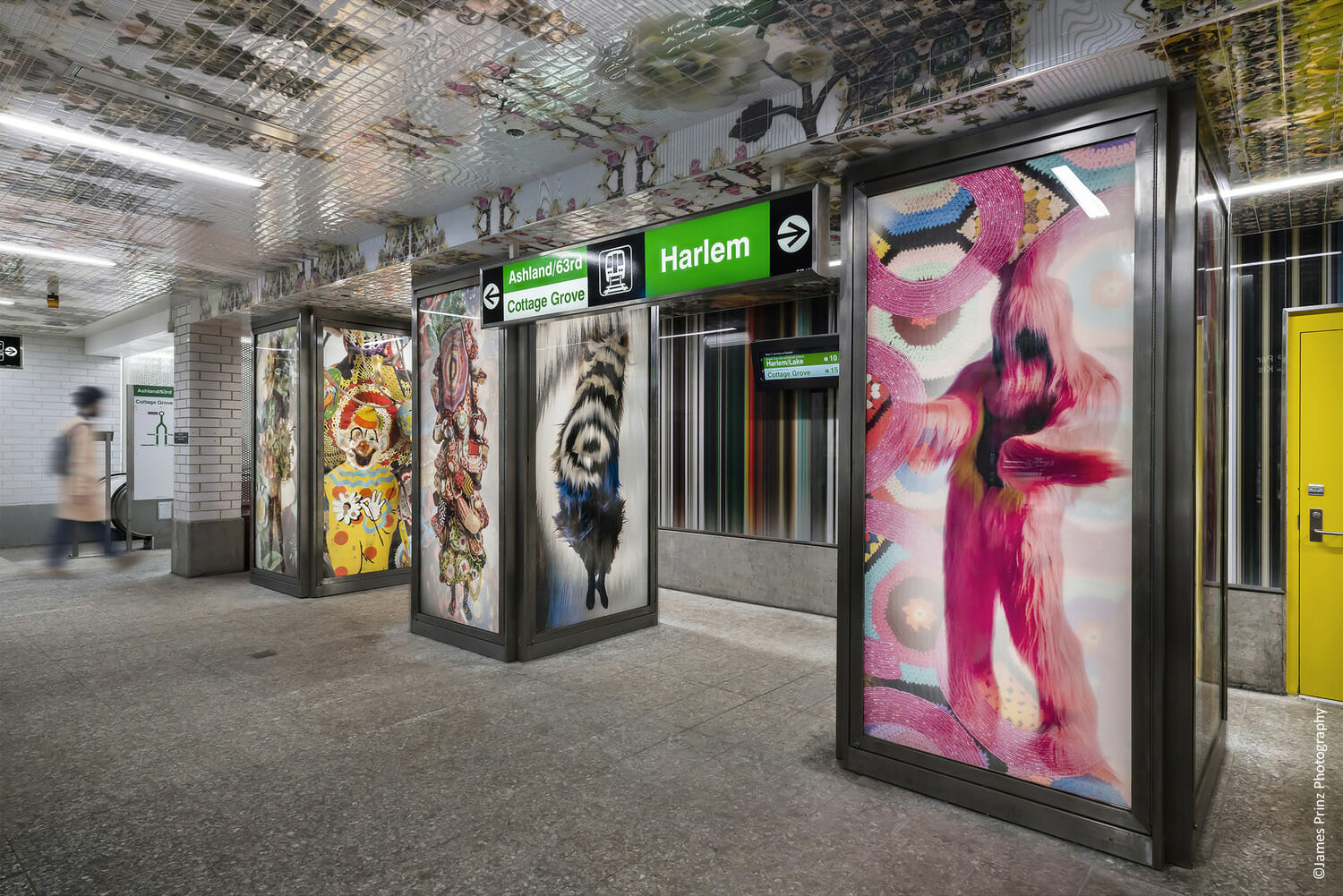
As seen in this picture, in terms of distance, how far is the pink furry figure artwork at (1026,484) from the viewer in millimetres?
2688

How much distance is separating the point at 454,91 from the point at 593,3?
990 mm

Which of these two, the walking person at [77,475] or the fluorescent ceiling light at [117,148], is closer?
the fluorescent ceiling light at [117,148]

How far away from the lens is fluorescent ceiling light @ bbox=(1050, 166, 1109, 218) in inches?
104

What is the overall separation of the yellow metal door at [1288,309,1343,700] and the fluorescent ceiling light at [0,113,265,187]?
631 centimetres

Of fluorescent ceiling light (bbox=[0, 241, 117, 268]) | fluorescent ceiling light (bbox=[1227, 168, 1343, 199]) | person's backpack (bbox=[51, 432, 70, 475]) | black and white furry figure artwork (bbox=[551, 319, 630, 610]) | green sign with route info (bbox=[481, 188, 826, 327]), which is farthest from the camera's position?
person's backpack (bbox=[51, 432, 70, 475])

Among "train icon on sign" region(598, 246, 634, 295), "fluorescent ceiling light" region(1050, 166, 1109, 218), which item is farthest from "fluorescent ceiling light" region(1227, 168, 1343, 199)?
"train icon on sign" region(598, 246, 634, 295)

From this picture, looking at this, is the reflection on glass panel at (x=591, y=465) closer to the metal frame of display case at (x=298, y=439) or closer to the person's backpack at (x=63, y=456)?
the metal frame of display case at (x=298, y=439)

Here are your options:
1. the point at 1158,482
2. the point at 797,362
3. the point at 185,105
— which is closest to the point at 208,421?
the point at 185,105

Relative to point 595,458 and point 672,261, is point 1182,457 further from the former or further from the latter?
point 595,458

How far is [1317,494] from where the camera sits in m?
4.18

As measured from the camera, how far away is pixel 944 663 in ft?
9.89

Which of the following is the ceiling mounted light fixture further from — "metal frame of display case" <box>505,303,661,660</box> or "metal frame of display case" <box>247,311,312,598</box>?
"metal frame of display case" <box>247,311,312,598</box>

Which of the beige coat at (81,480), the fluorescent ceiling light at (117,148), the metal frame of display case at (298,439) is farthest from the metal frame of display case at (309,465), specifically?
the fluorescent ceiling light at (117,148)

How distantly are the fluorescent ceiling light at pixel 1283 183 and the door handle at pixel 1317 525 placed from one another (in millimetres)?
1859
